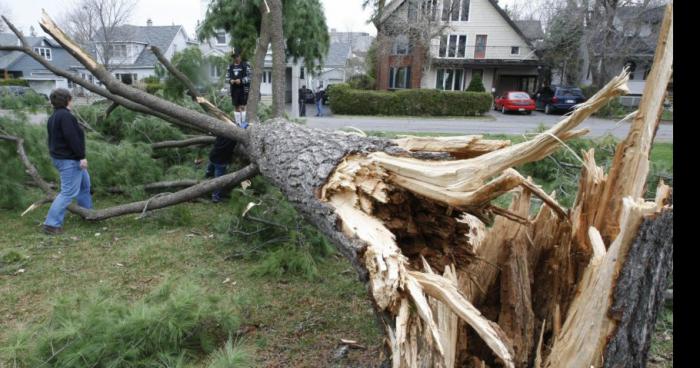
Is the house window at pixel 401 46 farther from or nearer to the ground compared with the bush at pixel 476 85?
farther from the ground

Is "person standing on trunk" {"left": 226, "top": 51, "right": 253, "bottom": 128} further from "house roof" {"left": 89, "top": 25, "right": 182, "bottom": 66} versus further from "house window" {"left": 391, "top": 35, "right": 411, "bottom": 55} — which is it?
"house roof" {"left": 89, "top": 25, "right": 182, "bottom": 66}

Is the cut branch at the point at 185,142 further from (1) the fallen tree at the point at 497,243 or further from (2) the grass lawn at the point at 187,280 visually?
(1) the fallen tree at the point at 497,243

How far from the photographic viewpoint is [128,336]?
225cm

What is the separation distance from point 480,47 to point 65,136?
27.6m

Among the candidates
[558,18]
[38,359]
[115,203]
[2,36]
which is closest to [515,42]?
[558,18]

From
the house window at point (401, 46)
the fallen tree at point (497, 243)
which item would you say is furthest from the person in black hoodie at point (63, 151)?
the house window at point (401, 46)

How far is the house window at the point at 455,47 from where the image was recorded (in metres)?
27.7

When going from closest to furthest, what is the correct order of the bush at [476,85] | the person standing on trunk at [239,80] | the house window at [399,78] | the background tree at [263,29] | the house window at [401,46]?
1. the background tree at [263,29]
2. the person standing on trunk at [239,80]
3. the bush at [476,85]
4. the house window at [401,46]
5. the house window at [399,78]

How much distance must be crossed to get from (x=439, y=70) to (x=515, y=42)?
5327mm

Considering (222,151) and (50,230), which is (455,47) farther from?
(50,230)

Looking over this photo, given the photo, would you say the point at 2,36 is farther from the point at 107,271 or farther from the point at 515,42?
the point at 107,271

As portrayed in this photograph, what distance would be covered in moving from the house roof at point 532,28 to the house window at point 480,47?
372 cm

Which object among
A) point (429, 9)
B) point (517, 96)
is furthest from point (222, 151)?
point (429, 9)

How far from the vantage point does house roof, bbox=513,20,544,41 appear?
3024 centimetres
